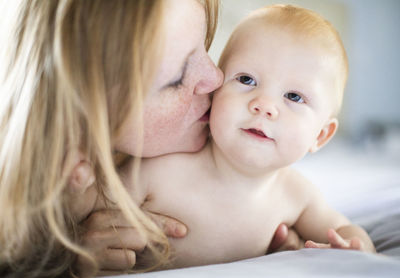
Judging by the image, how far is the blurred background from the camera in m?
4.43

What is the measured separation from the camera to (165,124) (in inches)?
34.4

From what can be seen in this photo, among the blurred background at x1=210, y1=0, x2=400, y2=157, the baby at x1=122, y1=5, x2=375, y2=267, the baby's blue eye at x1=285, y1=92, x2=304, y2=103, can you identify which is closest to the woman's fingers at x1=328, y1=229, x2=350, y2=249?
the baby at x1=122, y1=5, x2=375, y2=267

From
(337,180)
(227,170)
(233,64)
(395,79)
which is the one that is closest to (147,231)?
(227,170)

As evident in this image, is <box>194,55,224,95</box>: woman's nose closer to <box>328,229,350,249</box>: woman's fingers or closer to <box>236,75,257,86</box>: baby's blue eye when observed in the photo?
<box>236,75,257,86</box>: baby's blue eye

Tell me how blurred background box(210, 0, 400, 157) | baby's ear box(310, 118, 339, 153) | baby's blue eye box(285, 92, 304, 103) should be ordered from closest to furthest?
baby's blue eye box(285, 92, 304, 103), baby's ear box(310, 118, 339, 153), blurred background box(210, 0, 400, 157)

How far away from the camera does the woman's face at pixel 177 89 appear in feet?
2.64

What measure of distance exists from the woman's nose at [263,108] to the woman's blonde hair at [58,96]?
0.22 m

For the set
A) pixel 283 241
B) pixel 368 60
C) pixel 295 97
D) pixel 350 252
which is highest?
pixel 295 97

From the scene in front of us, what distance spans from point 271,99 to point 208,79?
0.13 meters

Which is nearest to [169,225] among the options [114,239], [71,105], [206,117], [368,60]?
[114,239]

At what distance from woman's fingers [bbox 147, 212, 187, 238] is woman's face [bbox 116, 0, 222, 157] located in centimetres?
13

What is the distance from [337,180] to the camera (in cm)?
176

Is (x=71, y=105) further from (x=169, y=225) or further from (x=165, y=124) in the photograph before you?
(x=169, y=225)

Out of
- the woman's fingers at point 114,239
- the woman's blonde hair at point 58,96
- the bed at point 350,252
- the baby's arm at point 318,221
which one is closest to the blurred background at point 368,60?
the bed at point 350,252
